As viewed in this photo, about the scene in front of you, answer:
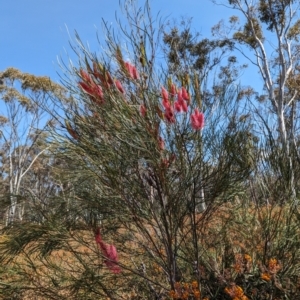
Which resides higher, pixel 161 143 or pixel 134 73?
pixel 134 73

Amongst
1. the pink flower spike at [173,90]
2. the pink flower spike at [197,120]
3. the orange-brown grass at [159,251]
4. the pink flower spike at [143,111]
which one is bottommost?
the orange-brown grass at [159,251]

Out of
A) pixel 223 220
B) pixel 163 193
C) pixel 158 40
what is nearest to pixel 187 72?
Result: pixel 158 40

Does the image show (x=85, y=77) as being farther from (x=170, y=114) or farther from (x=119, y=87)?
(x=170, y=114)

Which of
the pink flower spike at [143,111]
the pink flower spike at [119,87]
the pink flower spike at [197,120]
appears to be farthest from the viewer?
the pink flower spike at [119,87]

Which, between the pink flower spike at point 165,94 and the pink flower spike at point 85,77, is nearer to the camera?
the pink flower spike at point 165,94

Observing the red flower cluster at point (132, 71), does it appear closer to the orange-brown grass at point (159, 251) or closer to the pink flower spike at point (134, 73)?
the pink flower spike at point (134, 73)

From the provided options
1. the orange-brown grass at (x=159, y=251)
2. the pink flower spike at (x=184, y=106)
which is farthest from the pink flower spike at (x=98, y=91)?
the orange-brown grass at (x=159, y=251)

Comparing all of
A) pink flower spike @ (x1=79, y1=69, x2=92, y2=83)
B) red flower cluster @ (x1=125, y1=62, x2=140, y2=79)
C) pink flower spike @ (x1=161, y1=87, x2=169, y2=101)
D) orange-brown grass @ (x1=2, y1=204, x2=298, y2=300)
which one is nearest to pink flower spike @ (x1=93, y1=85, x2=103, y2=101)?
pink flower spike @ (x1=79, y1=69, x2=92, y2=83)

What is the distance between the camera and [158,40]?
2887mm

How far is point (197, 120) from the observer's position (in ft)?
8.20

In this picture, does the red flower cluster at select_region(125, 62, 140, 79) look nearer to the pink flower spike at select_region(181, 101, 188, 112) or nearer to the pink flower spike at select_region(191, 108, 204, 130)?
the pink flower spike at select_region(181, 101, 188, 112)

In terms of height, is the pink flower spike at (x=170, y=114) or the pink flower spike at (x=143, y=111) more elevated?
the pink flower spike at (x=143, y=111)

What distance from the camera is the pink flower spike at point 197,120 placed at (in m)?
2.48

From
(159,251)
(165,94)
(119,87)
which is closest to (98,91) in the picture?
(119,87)
